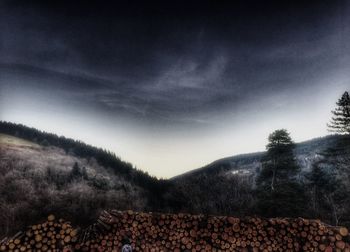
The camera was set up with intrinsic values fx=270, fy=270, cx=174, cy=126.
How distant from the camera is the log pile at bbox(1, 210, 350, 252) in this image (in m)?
7.64

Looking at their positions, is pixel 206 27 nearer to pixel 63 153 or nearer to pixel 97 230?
pixel 97 230

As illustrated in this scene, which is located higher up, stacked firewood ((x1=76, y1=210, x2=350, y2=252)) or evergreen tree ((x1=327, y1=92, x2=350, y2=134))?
evergreen tree ((x1=327, y1=92, x2=350, y2=134))

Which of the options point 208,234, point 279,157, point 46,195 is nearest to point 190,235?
point 208,234

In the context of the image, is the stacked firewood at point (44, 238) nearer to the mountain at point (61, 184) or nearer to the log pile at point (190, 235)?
the log pile at point (190, 235)

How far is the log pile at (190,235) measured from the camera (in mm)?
7641

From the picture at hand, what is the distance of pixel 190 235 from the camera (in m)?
8.10

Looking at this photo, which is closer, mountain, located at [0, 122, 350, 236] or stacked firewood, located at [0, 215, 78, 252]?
stacked firewood, located at [0, 215, 78, 252]

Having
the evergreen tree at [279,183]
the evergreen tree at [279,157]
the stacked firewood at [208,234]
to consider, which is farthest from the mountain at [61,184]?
the evergreen tree at [279,157]

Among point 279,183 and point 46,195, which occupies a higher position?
point 279,183

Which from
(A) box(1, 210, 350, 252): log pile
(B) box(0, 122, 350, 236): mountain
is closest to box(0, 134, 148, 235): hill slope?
(B) box(0, 122, 350, 236): mountain

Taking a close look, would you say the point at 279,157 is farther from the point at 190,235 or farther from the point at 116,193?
the point at 190,235

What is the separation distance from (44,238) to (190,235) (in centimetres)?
436

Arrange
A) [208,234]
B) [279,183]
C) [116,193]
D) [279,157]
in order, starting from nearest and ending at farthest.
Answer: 1. [208,234]
2. [279,183]
3. [116,193]
4. [279,157]

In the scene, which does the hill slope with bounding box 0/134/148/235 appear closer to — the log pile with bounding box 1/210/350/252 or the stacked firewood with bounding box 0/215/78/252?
the stacked firewood with bounding box 0/215/78/252
